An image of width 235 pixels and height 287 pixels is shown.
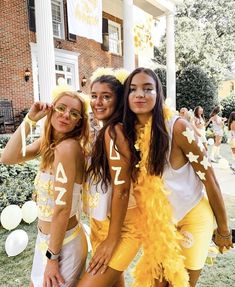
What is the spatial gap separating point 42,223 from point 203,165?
0.97 metres

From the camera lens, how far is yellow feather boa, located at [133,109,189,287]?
1.78 metres

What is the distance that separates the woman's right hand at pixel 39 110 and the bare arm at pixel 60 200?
383 millimetres

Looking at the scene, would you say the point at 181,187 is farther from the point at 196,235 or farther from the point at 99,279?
the point at 99,279

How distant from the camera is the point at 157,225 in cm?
184

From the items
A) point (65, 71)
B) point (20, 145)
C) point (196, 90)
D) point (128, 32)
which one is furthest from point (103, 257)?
point (196, 90)

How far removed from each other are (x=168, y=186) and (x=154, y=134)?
1.04 feet

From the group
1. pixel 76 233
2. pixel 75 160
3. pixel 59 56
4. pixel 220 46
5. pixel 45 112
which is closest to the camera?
pixel 75 160

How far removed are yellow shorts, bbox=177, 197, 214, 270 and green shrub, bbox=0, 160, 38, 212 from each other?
335 centimetres

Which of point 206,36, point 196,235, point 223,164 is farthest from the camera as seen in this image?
point 206,36

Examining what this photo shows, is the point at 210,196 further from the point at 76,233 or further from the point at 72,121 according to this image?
the point at 72,121

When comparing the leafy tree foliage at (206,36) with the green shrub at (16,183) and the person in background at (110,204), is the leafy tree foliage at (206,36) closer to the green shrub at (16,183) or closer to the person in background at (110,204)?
the green shrub at (16,183)

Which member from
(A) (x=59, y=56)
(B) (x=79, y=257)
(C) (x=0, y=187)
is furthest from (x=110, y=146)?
(A) (x=59, y=56)

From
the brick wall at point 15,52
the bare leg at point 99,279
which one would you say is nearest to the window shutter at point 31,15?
the brick wall at point 15,52

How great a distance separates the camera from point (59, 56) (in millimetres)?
12461
